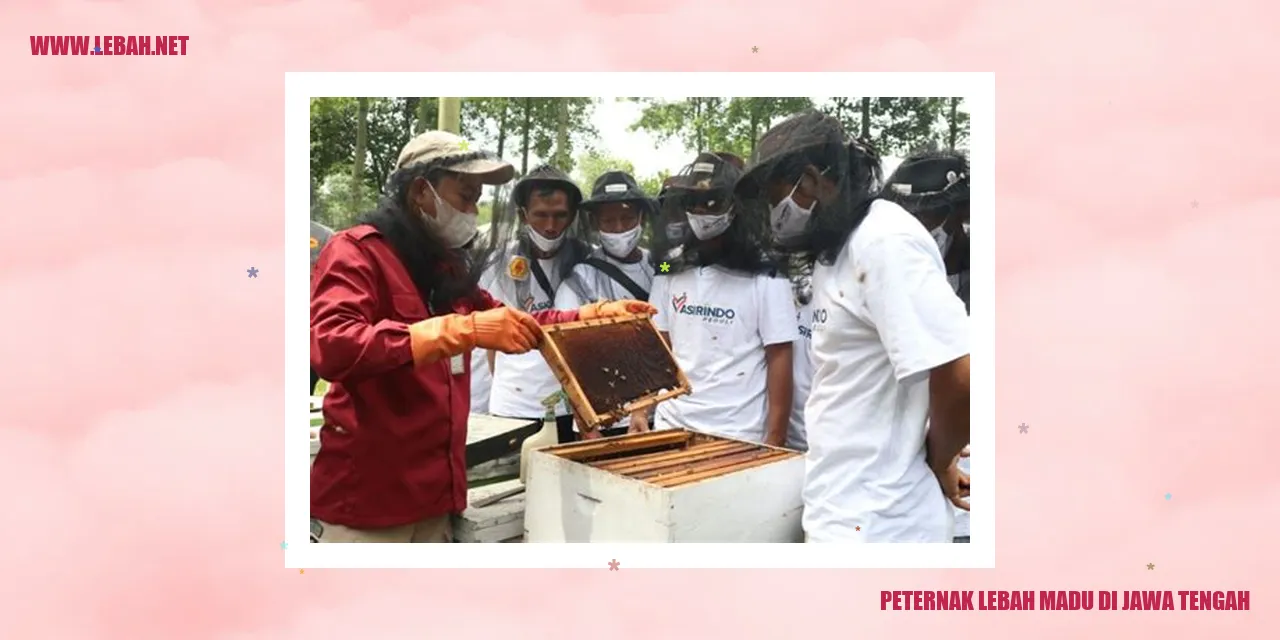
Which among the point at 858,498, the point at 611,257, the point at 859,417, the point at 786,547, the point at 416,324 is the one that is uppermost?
the point at 611,257

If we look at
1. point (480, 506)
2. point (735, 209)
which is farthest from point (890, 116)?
point (480, 506)

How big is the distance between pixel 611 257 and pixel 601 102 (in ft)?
2.33

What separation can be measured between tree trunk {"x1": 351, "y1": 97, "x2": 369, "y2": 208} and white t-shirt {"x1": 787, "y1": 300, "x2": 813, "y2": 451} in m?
1.71

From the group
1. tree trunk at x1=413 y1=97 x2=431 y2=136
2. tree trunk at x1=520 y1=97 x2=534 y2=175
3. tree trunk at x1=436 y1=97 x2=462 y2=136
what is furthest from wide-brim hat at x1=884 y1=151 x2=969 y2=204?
tree trunk at x1=413 y1=97 x2=431 y2=136

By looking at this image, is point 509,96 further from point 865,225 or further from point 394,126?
point 865,225

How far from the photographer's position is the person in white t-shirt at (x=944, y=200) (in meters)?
2.90

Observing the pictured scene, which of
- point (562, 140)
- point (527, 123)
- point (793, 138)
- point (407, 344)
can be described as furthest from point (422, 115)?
point (793, 138)

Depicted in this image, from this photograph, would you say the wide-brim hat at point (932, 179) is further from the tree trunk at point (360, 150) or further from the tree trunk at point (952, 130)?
the tree trunk at point (360, 150)

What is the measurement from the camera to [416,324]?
250cm

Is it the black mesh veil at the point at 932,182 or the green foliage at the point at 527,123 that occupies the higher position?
the green foliage at the point at 527,123

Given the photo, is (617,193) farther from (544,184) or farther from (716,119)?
(716,119)

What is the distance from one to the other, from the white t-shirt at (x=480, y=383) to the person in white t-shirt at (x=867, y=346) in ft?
5.22

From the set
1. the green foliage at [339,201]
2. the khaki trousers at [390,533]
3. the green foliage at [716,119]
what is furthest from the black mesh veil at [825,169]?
the khaki trousers at [390,533]

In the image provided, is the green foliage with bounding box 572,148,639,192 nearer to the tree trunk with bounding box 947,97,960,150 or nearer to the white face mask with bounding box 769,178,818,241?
the white face mask with bounding box 769,178,818,241
